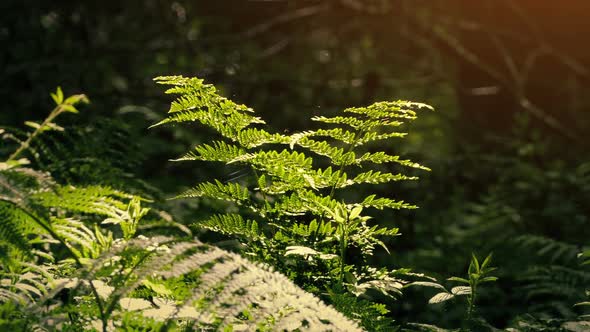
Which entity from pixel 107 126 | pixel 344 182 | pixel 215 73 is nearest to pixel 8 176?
pixel 344 182

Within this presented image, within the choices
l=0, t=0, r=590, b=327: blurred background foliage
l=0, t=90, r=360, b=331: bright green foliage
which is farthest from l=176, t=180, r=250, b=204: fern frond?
l=0, t=0, r=590, b=327: blurred background foliage

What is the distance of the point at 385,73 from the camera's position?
8.65m

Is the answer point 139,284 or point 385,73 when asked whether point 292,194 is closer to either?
point 139,284

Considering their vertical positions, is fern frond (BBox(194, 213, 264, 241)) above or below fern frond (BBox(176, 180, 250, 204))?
below

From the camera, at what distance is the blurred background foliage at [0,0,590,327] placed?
5.96m

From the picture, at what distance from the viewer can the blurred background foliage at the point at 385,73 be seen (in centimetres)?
596

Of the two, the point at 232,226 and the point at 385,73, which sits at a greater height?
the point at 232,226

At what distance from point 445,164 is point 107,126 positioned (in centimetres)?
407

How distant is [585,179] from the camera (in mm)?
4996

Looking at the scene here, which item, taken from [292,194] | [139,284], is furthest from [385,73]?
[139,284]

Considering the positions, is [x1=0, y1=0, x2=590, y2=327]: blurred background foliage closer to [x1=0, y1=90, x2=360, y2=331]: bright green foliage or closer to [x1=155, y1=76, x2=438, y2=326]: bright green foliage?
[x1=155, y1=76, x2=438, y2=326]: bright green foliage

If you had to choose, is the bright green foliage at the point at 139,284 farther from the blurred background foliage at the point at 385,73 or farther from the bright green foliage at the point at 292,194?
the blurred background foliage at the point at 385,73

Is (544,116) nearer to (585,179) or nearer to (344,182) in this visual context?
(585,179)

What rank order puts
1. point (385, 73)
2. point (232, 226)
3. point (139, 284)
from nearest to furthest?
point (139, 284)
point (232, 226)
point (385, 73)
